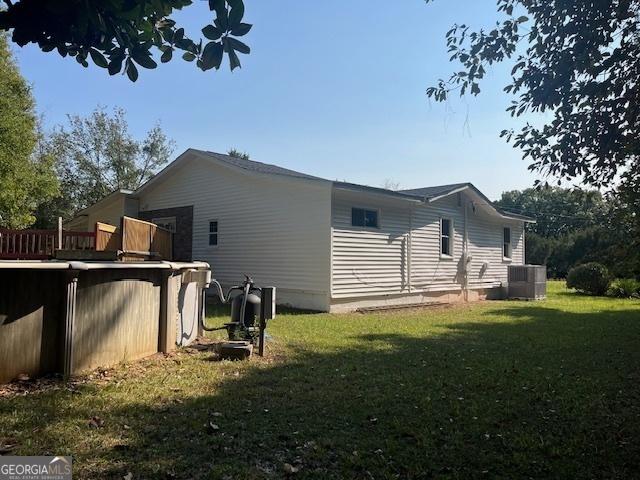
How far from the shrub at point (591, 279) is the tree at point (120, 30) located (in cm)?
2357

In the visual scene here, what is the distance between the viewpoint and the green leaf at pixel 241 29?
7.45ft

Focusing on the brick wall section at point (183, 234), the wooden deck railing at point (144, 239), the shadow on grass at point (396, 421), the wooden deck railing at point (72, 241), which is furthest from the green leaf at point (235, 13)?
the brick wall section at point (183, 234)

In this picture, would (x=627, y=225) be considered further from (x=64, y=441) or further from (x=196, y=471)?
(x=64, y=441)

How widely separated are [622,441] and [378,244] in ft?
36.5

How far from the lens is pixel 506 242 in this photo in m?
22.2

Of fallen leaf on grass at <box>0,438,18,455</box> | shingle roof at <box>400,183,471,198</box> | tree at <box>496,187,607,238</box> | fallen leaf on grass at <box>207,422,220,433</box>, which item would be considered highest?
tree at <box>496,187,607,238</box>

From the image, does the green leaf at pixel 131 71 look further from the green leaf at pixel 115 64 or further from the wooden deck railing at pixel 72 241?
the wooden deck railing at pixel 72 241

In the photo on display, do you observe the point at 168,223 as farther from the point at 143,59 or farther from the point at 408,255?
the point at 143,59

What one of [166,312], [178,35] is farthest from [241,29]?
[166,312]

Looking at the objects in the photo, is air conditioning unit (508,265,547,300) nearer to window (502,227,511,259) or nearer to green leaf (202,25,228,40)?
window (502,227,511,259)

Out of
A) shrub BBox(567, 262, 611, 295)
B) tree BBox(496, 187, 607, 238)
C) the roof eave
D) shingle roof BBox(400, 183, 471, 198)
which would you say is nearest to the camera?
the roof eave

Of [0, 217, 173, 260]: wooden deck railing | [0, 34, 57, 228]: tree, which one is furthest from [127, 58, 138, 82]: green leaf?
[0, 34, 57, 228]: tree

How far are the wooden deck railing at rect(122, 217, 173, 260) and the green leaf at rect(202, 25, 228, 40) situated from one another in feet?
30.0

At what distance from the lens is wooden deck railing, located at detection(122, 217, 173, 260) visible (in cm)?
1091
